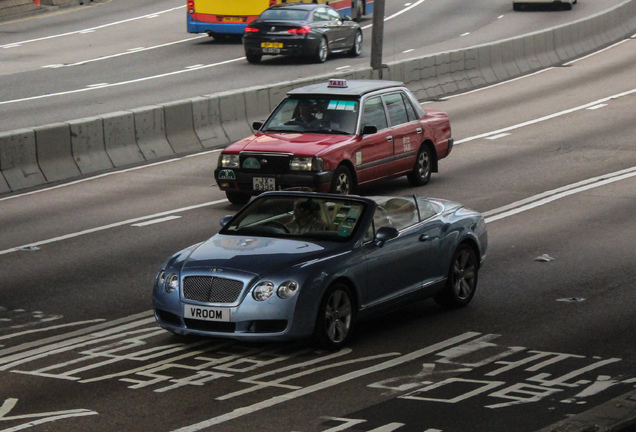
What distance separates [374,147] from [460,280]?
6239 mm

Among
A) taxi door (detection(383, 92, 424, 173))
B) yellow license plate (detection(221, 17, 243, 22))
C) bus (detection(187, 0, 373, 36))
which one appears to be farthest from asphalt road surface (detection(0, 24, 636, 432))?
yellow license plate (detection(221, 17, 243, 22))

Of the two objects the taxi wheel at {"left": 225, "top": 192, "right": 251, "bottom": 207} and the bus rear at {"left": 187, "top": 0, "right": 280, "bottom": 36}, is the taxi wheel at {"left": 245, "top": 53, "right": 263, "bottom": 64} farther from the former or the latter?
the taxi wheel at {"left": 225, "top": 192, "right": 251, "bottom": 207}

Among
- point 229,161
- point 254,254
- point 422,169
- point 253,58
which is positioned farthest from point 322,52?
point 254,254

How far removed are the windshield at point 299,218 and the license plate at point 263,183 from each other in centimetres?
531

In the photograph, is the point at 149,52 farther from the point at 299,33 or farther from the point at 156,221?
the point at 156,221

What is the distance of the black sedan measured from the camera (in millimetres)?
35781

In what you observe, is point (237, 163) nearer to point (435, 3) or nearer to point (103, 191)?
point (103, 191)

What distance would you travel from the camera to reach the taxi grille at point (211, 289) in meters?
10.4

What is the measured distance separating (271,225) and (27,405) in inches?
129

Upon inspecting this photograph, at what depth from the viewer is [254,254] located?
1077cm

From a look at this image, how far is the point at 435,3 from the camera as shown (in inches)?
2232

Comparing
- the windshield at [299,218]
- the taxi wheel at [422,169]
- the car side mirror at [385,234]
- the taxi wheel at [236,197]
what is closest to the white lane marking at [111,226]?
the taxi wheel at [236,197]

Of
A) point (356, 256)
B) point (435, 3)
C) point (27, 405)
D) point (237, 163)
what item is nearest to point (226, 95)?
point (237, 163)

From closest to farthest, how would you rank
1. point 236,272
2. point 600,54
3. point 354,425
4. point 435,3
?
point 354,425, point 236,272, point 600,54, point 435,3
